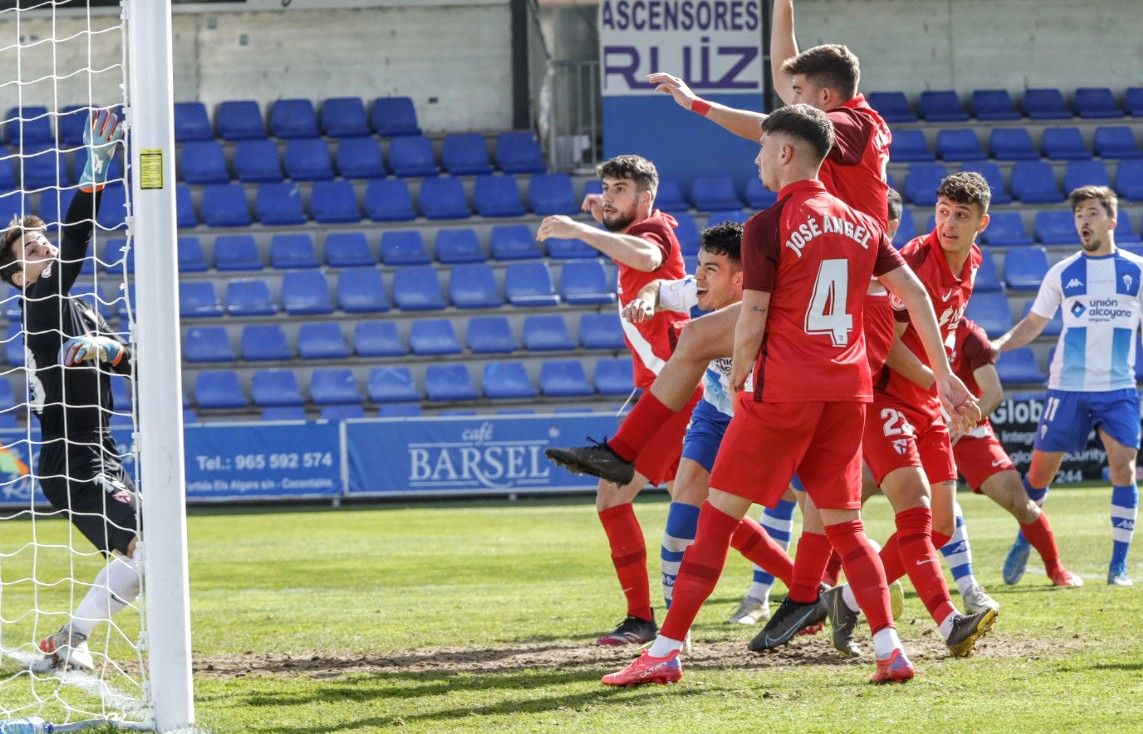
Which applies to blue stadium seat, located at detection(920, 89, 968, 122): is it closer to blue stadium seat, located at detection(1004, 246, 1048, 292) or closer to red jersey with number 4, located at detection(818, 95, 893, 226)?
blue stadium seat, located at detection(1004, 246, 1048, 292)

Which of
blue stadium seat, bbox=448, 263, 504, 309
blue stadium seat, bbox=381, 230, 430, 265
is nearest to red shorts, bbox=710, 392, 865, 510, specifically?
blue stadium seat, bbox=448, 263, 504, 309

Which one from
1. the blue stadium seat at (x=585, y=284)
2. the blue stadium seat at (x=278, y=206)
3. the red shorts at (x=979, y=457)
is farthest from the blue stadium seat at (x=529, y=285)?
the red shorts at (x=979, y=457)

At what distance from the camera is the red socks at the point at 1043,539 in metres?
8.95

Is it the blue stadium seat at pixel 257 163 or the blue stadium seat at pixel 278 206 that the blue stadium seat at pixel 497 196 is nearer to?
the blue stadium seat at pixel 278 206

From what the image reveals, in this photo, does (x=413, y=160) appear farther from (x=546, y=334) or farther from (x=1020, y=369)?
(x=1020, y=369)

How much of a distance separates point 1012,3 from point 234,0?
1399 cm

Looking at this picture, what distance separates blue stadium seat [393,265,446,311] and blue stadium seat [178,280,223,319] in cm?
199

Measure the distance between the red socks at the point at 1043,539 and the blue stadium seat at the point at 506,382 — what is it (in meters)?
12.4

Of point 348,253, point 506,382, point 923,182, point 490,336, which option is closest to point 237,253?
point 348,253

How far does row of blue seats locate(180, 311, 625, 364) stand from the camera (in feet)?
70.6

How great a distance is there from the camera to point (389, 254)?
22.6m

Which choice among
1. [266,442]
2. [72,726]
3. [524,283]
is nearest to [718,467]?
[72,726]

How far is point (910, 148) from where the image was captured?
2453cm

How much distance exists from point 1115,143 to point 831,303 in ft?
70.6
